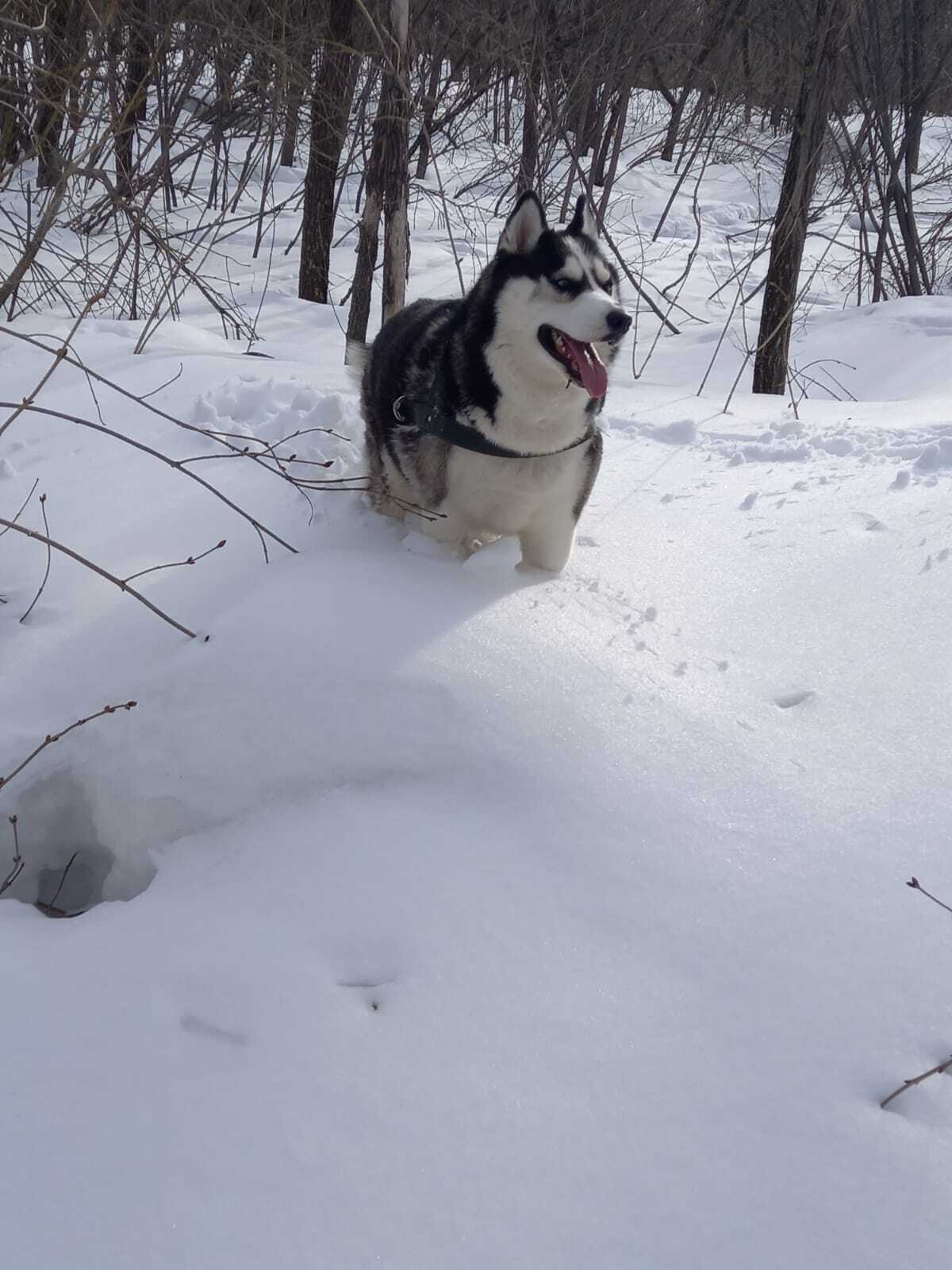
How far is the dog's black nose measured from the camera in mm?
2838

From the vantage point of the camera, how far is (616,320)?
2.85m

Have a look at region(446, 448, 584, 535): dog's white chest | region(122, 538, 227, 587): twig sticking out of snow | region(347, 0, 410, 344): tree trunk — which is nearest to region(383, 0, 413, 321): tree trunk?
region(347, 0, 410, 344): tree trunk

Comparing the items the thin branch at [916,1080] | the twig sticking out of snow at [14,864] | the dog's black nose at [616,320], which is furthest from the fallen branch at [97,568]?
the thin branch at [916,1080]

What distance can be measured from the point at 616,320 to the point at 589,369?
16 cm

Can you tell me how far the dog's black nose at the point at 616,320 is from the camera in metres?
2.84

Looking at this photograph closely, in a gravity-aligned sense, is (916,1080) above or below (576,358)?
below

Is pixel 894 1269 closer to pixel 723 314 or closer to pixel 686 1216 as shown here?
pixel 686 1216

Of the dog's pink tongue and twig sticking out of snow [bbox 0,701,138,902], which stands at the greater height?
the dog's pink tongue

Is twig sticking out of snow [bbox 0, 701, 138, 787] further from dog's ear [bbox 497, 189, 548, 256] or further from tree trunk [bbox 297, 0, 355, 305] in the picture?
tree trunk [bbox 297, 0, 355, 305]

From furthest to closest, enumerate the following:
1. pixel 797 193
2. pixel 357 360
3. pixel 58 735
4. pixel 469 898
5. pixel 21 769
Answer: pixel 797 193
pixel 357 360
pixel 21 769
pixel 58 735
pixel 469 898

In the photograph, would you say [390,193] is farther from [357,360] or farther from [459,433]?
[459,433]

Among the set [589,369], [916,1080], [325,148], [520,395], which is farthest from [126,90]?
[916,1080]

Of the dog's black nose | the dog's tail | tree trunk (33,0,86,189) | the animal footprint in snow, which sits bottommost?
the animal footprint in snow

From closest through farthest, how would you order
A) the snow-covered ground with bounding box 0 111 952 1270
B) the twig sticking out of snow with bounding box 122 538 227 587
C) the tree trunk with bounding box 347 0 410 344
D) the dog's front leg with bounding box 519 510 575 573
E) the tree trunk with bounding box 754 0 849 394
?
the snow-covered ground with bounding box 0 111 952 1270 → the twig sticking out of snow with bounding box 122 538 227 587 → the dog's front leg with bounding box 519 510 575 573 → the tree trunk with bounding box 347 0 410 344 → the tree trunk with bounding box 754 0 849 394
